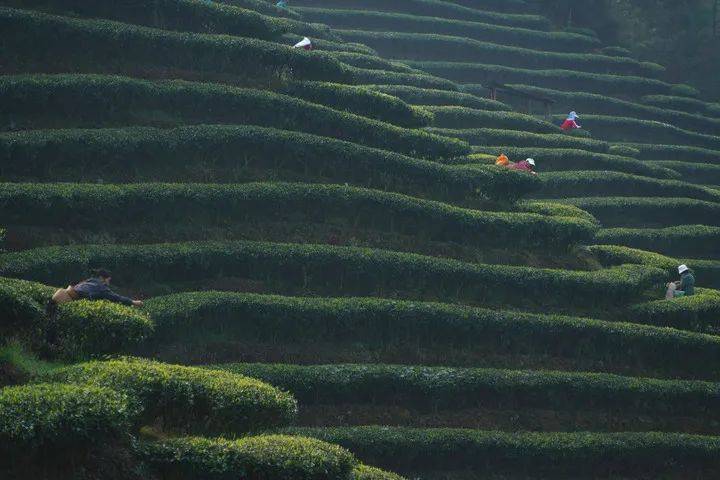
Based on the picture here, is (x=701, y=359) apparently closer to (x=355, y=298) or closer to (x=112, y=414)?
(x=355, y=298)

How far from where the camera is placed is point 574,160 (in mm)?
46906

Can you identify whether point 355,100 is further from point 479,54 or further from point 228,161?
point 479,54

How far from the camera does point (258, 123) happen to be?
34.6 meters

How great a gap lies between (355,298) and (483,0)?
46159mm

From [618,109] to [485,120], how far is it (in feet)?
48.0

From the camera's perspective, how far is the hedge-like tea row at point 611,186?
44.2 metres

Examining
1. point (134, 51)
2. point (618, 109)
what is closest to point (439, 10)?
point (618, 109)

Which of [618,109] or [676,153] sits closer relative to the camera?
[676,153]

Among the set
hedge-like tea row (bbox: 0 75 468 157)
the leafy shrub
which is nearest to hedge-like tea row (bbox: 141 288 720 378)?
the leafy shrub

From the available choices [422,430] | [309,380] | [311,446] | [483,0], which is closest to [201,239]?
[309,380]

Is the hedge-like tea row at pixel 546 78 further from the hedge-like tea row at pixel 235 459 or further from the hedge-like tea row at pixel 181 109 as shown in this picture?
the hedge-like tea row at pixel 235 459

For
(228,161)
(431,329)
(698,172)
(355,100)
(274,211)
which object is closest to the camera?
(431,329)

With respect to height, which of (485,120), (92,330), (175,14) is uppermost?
(175,14)

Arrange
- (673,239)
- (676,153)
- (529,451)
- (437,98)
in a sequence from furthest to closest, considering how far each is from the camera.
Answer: (676,153) → (437,98) → (673,239) → (529,451)
